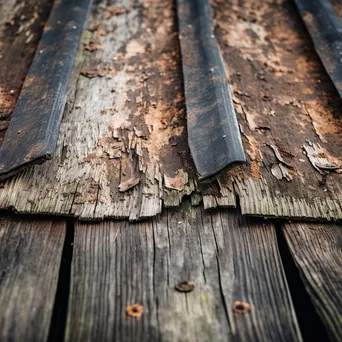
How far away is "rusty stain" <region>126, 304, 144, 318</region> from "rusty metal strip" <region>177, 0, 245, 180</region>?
0.58 meters

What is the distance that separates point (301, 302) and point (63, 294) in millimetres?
913

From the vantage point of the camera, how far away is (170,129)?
1949 mm

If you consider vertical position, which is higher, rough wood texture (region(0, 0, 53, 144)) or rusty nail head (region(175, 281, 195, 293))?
rough wood texture (region(0, 0, 53, 144))

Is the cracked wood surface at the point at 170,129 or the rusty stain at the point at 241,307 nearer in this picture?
the rusty stain at the point at 241,307

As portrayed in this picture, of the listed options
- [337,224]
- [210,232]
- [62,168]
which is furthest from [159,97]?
[337,224]

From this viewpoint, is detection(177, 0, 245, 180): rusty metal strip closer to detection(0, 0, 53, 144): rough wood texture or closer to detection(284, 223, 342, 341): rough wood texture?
detection(284, 223, 342, 341): rough wood texture

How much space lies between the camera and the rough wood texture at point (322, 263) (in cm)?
130

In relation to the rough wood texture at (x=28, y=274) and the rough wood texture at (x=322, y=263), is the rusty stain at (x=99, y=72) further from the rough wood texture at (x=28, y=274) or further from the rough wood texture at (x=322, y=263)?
the rough wood texture at (x=322, y=263)

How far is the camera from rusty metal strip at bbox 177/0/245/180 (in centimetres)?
169

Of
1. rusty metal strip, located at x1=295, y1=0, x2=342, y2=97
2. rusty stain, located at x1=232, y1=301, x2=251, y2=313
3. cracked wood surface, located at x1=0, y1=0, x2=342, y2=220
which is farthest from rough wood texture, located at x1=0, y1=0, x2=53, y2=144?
rusty metal strip, located at x1=295, y1=0, x2=342, y2=97

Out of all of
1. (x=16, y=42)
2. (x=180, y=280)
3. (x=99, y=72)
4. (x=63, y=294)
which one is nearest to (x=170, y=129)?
(x=99, y=72)

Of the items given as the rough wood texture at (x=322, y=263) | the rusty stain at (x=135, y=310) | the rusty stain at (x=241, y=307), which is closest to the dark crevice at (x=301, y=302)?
the rough wood texture at (x=322, y=263)

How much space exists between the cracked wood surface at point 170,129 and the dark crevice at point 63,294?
12cm

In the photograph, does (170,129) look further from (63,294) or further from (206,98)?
(63,294)
